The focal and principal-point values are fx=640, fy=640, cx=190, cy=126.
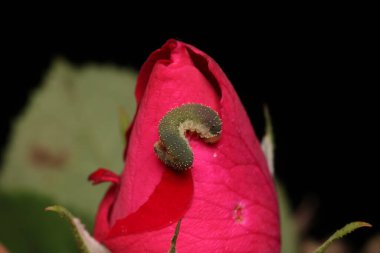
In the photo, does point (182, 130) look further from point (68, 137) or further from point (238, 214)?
point (68, 137)

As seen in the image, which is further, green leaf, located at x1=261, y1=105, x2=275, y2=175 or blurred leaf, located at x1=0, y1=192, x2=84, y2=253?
blurred leaf, located at x1=0, y1=192, x2=84, y2=253

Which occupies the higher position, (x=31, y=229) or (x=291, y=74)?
(x=291, y=74)

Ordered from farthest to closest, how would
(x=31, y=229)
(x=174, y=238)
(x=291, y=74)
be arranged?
(x=291, y=74) < (x=31, y=229) < (x=174, y=238)

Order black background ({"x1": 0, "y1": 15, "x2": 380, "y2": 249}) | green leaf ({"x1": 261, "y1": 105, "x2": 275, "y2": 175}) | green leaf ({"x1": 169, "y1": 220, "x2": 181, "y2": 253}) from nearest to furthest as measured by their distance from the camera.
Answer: green leaf ({"x1": 169, "y1": 220, "x2": 181, "y2": 253}) < green leaf ({"x1": 261, "y1": 105, "x2": 275, "y2": 175}) < black background ({"x1": 0, "y1": 15, "x2": 380, "y2": 249})

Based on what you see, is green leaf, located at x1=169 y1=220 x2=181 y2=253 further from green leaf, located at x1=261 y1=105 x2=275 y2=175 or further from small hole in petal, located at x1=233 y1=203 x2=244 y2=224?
green leaf, located at x1=261 y1=105 x2=275 y2=175

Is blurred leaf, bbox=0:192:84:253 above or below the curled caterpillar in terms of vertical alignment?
below

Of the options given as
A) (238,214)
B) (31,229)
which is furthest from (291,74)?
(238,214)

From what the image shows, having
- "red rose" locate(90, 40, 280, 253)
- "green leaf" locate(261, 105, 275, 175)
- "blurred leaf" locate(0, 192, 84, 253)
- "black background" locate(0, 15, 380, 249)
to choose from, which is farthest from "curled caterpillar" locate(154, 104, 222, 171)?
"black background" locate(0, 15, 380, 249)

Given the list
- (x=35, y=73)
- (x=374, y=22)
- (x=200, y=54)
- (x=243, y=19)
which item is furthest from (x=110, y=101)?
(x=200, y=54)
